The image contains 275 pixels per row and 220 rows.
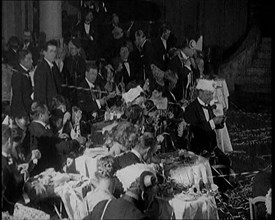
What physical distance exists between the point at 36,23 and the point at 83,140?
0.75 metres

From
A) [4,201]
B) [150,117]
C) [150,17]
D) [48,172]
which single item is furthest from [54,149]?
[150,17]

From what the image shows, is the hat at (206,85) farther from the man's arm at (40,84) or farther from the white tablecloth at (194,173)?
the man's arm at (40,84)

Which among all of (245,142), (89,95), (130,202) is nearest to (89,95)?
(89,95)

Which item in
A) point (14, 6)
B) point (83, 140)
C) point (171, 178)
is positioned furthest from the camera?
point (171, 178)

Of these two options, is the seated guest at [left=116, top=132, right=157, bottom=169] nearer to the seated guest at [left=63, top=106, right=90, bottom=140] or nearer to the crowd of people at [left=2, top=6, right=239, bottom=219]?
the crowd of people at [left=2, top=6, right=239, bottom=219]

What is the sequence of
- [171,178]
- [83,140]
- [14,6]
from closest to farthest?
1. [14,6]
2. [83,140]
3. [171,178]

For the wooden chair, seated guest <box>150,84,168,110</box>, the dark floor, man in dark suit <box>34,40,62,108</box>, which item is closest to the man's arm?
man in dark suit <box>34,40,62,108</box>

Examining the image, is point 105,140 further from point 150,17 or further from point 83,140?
point 150,17

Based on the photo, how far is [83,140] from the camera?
3.49m

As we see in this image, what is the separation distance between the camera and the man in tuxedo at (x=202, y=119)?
384 cm

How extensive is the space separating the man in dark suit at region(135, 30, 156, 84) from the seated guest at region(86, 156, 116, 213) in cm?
59

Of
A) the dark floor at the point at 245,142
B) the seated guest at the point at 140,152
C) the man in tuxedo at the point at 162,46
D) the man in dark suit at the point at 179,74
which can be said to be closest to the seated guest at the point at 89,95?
the seated guest at the point at 140,152

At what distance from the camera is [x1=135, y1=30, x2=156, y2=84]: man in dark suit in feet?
11.9

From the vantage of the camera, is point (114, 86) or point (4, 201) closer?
point (4, 201)
